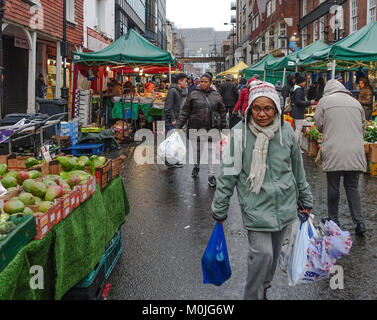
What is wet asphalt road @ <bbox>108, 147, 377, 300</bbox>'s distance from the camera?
157 inches

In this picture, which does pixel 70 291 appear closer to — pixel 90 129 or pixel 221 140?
pixel 221 140

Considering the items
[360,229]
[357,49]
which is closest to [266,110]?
[360,229]

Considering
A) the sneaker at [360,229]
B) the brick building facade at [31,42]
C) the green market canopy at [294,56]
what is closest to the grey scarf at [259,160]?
the sneaker at [360,229]

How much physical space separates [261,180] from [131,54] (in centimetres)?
1121

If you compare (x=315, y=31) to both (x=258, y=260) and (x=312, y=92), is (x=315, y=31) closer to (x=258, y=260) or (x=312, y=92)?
(x=312, y=92)

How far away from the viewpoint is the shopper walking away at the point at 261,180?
3250mm

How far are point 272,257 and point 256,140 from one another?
2.91 feet

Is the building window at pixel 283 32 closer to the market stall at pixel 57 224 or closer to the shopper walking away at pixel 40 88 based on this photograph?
the shopper walking away at pixel 40 88

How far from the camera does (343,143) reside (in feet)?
17.6

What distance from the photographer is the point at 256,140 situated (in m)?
3.31

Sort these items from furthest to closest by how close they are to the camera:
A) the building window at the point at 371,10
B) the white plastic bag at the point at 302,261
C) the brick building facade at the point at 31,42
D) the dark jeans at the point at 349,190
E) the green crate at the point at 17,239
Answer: the building window at the point at 371,10 < the brick building facade at the point at 31,42 < the dark jeans at the point at 349,190 < the white plastic bag at the point at 302,261 < the green crate at the point at 17,239

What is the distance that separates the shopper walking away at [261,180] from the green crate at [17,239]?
1347 mm

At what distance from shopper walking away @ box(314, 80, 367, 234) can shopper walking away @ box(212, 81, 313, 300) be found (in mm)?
2098
